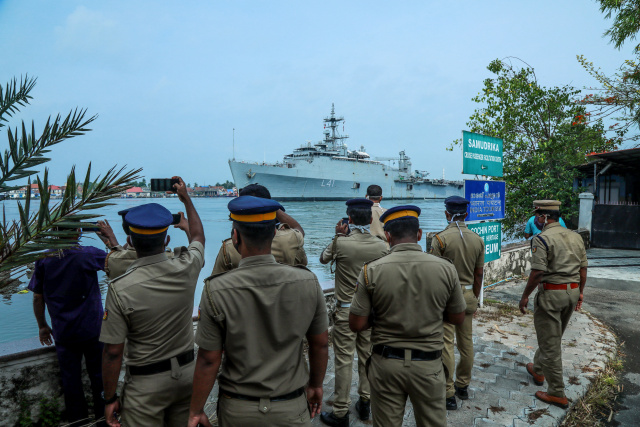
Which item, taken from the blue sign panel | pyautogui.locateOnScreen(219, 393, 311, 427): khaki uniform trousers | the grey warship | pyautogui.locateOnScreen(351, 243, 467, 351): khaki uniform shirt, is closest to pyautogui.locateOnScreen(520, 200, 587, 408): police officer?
pyautogui.locateOnScreen(351, 243, 467, 351): khaki uniform shirt

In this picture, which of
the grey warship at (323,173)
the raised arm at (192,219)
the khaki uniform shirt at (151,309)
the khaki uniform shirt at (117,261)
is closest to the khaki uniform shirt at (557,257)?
the raised arm at (192,219)

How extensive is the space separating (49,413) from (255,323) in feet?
7.08

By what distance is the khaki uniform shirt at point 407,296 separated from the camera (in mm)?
2150

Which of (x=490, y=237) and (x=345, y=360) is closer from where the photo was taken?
(x=345, y=360)

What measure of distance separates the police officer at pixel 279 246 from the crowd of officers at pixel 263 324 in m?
0.01

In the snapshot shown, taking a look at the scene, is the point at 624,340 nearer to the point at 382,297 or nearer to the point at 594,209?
the point at 382,297

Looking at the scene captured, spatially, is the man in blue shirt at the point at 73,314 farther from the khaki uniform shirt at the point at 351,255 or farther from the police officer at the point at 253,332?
the khaki uniform shirt at the point at 351,255

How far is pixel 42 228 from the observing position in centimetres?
135

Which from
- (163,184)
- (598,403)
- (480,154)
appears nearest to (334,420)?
(163,184)

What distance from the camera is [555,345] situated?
129 inches

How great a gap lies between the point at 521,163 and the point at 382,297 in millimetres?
10970

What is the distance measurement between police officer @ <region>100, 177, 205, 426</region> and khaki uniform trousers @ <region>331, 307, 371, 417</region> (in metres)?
1.26

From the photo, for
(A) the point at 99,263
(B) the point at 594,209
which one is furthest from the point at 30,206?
(B) the point at 594,209

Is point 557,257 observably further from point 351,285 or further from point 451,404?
point 351,285
